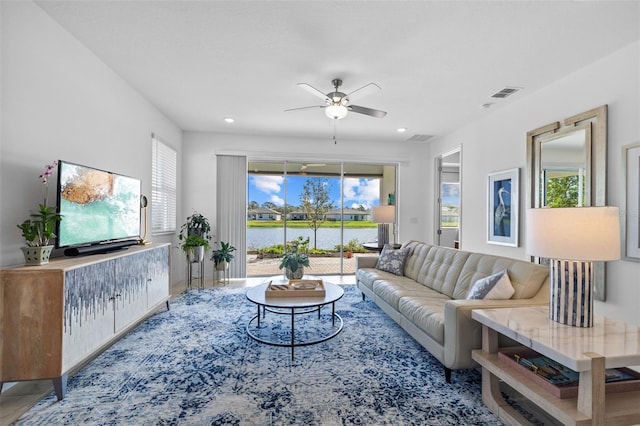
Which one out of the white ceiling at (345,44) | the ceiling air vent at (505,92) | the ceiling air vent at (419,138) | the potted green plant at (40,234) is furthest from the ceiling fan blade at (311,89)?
the ceiling air vent at (419,138)

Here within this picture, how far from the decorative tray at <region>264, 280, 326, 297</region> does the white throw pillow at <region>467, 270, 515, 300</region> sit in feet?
4.31

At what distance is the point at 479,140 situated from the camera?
15.5 feet

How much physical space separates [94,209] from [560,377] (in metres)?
3.52

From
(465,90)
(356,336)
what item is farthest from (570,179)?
(356,336)

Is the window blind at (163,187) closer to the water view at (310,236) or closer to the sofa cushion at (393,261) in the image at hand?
the water view at (310,236)

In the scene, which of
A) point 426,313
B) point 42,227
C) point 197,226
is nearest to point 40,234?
point 42,227

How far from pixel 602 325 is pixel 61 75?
4.24 m

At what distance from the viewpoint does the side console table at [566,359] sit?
4.46 feet

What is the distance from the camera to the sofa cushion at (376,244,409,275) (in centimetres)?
401

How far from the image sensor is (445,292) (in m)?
3.08

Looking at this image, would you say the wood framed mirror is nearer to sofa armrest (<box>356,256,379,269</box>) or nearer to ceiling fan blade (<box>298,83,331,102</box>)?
sofa armrest (<box>356,256,379,269</box>)

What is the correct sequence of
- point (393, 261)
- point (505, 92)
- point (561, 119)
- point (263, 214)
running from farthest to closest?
point (263, 214) → point (393, 261) → point (505, 92) → point (561, 119)

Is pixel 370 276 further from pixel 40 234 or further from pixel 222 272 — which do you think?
pixel 40 234

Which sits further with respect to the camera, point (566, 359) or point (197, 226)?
point (197, 226)
